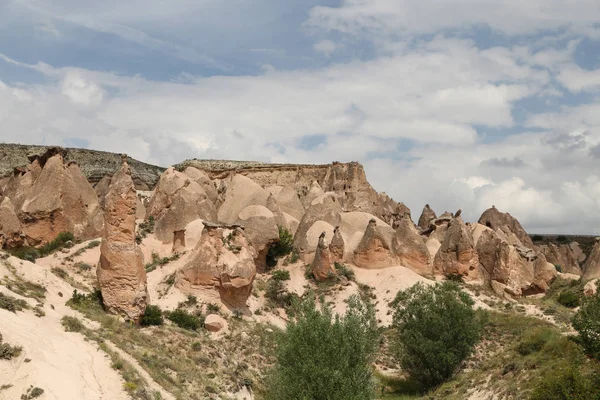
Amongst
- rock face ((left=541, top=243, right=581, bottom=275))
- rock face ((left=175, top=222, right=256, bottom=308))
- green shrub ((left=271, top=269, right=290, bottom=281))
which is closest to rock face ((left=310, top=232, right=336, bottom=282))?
green shrub ((left=271, top=269, right=290, bottom=281))

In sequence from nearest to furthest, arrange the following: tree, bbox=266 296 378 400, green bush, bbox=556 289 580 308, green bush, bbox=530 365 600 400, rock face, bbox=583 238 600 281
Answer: green bush, bbox=530 365 600 400
tree, bbox=266 296 378 400
green bush, bbox=556 289 580 308
rock face, bbox=583 238 600 281

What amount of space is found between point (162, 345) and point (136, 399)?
17.8 ft

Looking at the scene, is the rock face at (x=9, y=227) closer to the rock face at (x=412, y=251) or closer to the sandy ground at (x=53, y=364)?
the sandy ground at (x=53, y=364)

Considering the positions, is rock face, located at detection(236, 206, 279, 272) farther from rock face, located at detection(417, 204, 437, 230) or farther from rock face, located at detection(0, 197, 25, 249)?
rock face, located at detection(417, 204, 437, 230)

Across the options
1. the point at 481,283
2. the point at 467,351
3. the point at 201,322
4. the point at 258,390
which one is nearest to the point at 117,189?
the point at 201,322

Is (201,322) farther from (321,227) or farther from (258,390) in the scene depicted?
(321,227)

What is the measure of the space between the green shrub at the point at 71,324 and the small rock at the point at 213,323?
680 cm

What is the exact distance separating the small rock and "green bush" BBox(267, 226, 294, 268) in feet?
36.5

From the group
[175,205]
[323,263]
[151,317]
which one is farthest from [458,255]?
[151,317]

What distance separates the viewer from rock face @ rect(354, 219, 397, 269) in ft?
127

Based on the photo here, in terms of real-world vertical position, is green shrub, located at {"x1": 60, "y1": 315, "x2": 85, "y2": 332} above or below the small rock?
above

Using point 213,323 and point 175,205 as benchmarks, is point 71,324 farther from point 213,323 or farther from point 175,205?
point 175,205

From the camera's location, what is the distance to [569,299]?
119 feet

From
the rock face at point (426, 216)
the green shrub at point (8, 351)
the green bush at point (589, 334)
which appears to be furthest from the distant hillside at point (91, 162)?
the green bush at point (589, 334)
